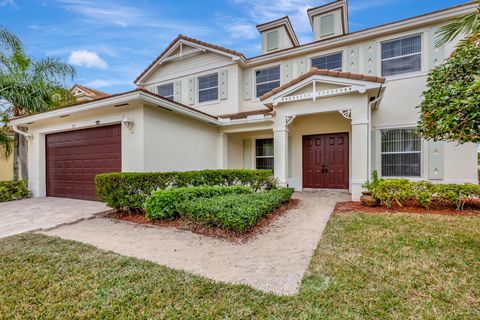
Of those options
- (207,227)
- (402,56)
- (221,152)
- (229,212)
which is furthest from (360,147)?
(221,152)

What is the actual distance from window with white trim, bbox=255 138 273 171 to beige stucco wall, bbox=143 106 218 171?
2.22 meters

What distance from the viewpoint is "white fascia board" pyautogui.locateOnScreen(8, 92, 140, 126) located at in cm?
686

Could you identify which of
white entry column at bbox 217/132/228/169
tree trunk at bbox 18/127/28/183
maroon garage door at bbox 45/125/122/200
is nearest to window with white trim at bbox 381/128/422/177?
white entry column at bbox 217/132/228/169

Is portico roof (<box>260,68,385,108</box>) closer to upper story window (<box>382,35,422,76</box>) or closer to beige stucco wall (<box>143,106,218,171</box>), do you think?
upper story window (<box>382,35,422,76</box>)

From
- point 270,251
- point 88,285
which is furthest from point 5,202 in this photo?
Answer: point 270,251

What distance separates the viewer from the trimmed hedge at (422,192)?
6270 millimetres

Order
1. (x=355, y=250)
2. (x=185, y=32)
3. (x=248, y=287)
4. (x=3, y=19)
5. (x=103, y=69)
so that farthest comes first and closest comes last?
(x=103, y=69) < (x=185, y=32) < (x=3, y=19) < (x=355, y=250) < (x=248, y=287)

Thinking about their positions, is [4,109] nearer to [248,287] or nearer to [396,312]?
[248,287]

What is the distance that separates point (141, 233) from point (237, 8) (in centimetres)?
1006

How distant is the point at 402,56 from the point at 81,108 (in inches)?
467

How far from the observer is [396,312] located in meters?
2.35

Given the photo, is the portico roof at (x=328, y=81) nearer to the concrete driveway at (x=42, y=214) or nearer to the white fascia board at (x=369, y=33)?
the white fascia board at (x=369, y=33)

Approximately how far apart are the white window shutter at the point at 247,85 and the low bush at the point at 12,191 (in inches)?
419

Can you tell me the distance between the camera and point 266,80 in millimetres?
11531
